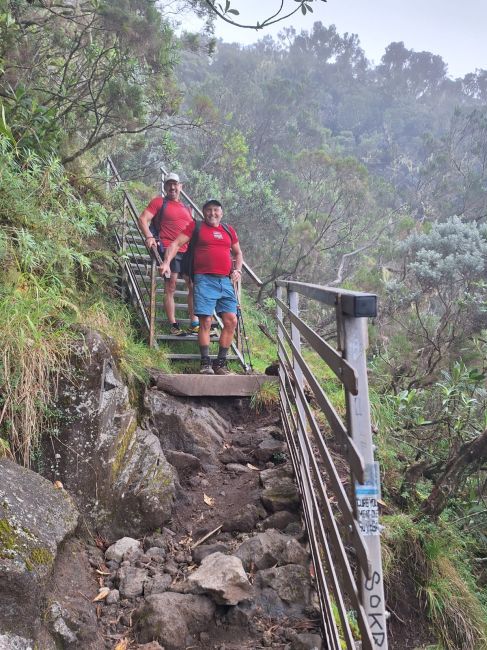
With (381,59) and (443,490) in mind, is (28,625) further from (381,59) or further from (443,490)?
(381,59)

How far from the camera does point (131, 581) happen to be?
242cm

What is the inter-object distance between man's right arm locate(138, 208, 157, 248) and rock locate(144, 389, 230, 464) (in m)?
1.83

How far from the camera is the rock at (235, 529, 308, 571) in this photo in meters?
2.46

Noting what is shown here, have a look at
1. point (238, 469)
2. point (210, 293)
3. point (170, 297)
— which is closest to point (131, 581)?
point (238, 469)

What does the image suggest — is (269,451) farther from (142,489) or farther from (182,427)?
(142,489)

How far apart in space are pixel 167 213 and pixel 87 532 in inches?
161

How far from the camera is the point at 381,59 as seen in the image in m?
51.6

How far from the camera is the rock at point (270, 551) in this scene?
8.09 ft

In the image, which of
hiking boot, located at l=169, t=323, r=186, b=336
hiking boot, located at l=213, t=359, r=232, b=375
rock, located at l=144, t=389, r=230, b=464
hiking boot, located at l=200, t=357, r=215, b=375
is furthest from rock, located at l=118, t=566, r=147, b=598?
hiking boot, located at l=169, t=323, r=186, b=336

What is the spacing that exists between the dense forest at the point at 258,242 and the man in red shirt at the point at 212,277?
77 cm

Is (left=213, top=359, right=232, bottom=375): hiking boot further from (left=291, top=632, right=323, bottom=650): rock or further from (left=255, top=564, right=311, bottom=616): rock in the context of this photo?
(left=291, top=632, right=323, bottom=650): rock

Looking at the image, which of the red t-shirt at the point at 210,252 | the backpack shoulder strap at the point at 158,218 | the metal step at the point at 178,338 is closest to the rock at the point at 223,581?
the red t-shirt at the point at 210,252

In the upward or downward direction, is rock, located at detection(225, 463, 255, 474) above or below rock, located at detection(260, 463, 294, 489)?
below

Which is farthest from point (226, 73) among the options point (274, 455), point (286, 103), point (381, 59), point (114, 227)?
point (274, 455)
